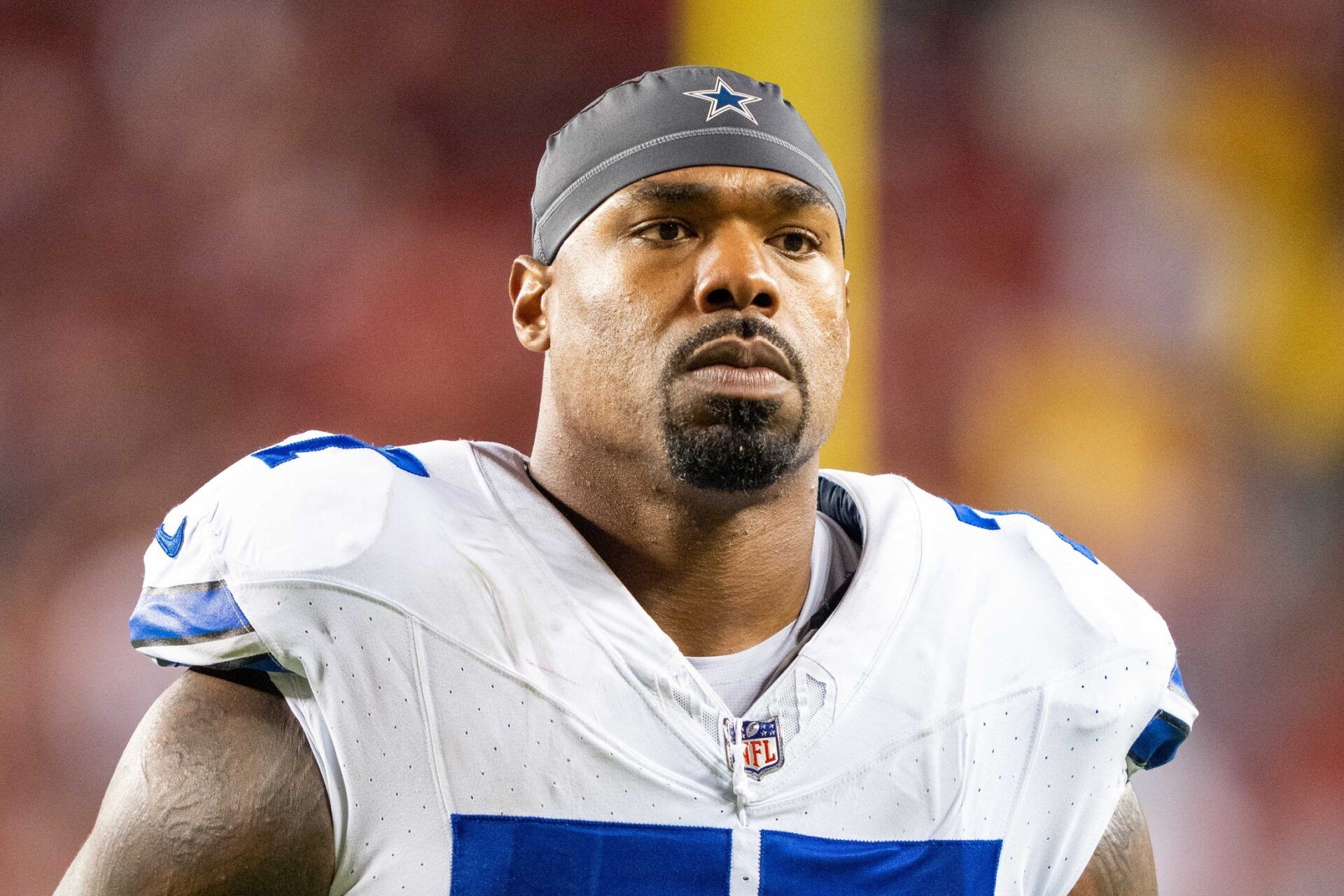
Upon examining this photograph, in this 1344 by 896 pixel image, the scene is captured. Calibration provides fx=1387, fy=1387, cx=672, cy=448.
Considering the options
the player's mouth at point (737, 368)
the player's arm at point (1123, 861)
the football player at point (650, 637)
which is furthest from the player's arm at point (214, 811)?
the player's arm at point (1123, 861)

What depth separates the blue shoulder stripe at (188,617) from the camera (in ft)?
3.13

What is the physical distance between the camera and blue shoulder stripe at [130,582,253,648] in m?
0.95

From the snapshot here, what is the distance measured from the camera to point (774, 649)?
3.69 feet

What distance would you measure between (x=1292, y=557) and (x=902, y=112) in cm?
127

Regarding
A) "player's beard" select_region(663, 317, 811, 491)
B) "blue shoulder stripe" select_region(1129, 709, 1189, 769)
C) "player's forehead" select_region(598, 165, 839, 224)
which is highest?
"player's forehead" select_region(598, 165, 839, 224)

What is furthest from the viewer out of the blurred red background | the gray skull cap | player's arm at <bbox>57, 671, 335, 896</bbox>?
the blurred red background

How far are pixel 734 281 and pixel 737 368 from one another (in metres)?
0.07

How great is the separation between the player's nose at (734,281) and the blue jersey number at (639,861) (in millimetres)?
393

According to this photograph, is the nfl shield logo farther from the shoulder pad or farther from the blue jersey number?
the shoulder pad

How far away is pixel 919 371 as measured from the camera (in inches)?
119

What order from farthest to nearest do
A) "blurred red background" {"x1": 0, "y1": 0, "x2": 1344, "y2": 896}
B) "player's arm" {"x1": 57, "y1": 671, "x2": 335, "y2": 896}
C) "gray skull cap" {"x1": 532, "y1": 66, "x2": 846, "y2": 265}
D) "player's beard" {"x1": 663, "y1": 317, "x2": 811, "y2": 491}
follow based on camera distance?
"blurred red background" {"x1": 0, "y1": 0, "x2": 1344, "y2": 896}, "gray skull cap" {"x1": 532, "y1": 66, "x2": 846, "y2": 265}, "player's beard" {"x1": 663, "y1": 317, "x2": 811, "y2": 491}, "player's arm" {"x1": 57, "y1": 671, "x2": 335, "y2": 896}

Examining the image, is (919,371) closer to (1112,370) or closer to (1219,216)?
(1112,370)

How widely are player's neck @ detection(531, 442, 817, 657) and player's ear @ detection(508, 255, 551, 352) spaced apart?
149 mm

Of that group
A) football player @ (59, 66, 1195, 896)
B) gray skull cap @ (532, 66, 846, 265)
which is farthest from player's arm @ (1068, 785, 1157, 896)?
gray skull cap @ (532, 66, 846, 265)
